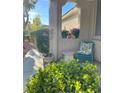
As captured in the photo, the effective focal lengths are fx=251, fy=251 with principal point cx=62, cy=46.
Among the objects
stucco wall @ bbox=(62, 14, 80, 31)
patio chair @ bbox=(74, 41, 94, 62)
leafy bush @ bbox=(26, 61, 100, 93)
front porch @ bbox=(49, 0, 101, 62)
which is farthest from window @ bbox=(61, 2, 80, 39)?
leafy bush @ bbox=(26, 61, 100, 93)

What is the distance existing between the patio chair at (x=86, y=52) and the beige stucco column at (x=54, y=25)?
72 centimetres

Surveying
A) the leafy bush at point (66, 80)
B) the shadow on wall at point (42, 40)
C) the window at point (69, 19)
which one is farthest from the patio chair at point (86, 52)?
the leafy bush at point (66, 80)

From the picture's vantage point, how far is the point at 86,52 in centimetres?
758

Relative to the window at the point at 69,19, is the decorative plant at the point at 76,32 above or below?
below

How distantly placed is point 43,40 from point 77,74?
5502 millimetres

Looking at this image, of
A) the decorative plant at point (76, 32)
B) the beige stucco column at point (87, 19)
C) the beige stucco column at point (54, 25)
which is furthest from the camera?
the decorative plant at point (76, 32)

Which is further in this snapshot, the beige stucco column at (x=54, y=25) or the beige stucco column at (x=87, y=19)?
the beige stucco column at (x=87, y=19)

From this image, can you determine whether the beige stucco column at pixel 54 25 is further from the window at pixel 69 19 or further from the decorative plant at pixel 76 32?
the decorative plant at pixel 76 32

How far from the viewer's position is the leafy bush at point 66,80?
2.03 meters

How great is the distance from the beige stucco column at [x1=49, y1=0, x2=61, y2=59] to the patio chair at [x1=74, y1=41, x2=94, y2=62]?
0.72 m
